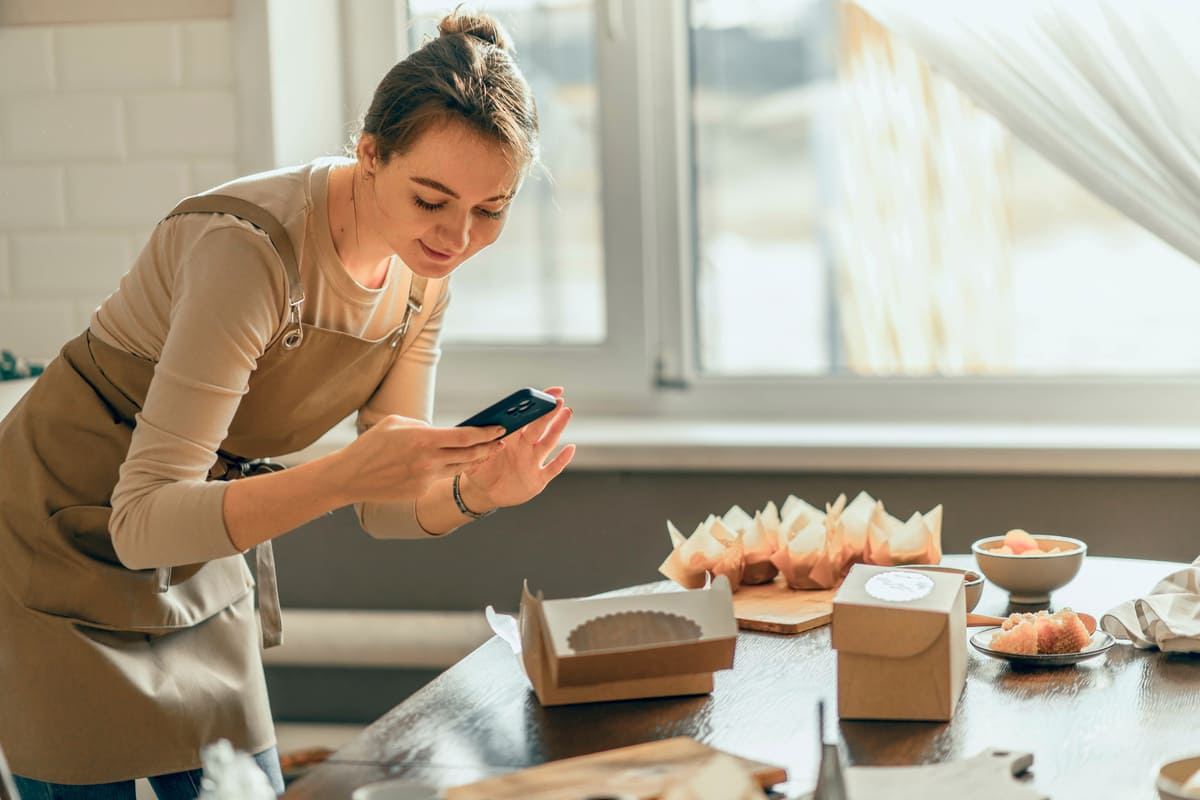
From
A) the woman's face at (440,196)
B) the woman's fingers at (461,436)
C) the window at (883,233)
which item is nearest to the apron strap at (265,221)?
the woman's face at (440,196)

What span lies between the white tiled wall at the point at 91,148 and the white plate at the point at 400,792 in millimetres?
1974

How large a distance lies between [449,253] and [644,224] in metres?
1.32

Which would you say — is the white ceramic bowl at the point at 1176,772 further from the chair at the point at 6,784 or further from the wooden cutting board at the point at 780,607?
the chair at the point at 6,784

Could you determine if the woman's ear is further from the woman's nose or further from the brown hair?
the woman's nose

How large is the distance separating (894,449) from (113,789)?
4.90ft

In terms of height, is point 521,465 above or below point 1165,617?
above

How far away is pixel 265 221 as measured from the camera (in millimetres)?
1608

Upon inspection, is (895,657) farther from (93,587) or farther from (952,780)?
(93,587)

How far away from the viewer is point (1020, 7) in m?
2.50

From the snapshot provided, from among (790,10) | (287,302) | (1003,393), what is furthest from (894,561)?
(790,10)

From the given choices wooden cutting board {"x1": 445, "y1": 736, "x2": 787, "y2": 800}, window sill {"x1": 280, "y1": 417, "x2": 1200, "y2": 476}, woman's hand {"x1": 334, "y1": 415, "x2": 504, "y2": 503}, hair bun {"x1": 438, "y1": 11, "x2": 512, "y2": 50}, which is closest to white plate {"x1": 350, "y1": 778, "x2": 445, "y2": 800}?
wooden cutting board {"x1": 445, "y1": 736, "x2": 787, "y2": 800}

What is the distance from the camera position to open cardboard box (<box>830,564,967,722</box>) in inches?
52.6

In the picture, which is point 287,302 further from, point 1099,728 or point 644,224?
point 644,224

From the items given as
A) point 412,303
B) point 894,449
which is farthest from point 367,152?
point 894,449
